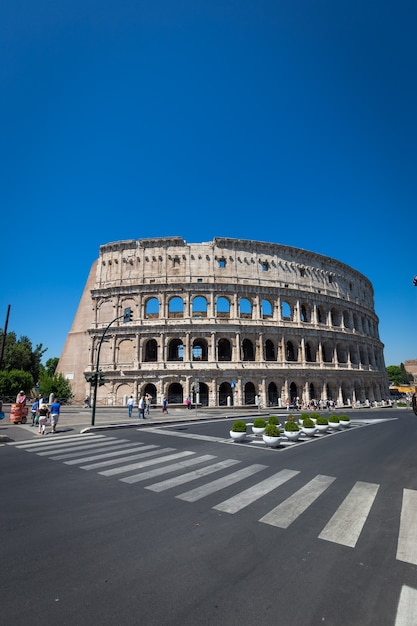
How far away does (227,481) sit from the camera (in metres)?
7.40

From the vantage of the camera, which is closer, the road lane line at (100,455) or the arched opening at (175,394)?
the road lane line at (100,455)

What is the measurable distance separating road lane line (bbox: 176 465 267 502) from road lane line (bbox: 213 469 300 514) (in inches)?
22.0

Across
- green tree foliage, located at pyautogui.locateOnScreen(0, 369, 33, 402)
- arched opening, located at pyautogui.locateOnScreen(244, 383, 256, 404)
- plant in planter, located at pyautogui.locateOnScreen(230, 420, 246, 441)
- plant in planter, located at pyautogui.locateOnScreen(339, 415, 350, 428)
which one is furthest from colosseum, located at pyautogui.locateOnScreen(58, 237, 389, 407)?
plant in planter, located at pyautogui.locateOnScreen(230, 420, 246, 441)

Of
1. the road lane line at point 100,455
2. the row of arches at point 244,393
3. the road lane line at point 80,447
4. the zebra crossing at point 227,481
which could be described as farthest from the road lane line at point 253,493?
the row of arches at point 244,393

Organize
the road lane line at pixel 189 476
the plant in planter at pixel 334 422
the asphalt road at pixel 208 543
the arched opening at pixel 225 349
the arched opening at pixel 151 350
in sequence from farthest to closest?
1. the arched opening at pixel 225 349
2. the arched opening at pixel 151 350
3. the plant in planter at pixel 334 422
4. the road lane line at pixel 189 476
5. the asphalt road at pixel 208 543

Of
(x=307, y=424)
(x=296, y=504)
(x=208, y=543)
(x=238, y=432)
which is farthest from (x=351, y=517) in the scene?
(x=307, y=424)

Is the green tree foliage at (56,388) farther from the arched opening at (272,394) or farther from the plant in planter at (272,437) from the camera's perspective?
the plant in planter at (272,437)

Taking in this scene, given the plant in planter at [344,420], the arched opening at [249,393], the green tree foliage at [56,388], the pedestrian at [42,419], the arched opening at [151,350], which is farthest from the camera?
the arched opening at [151,350]

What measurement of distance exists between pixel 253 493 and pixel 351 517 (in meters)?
1.92

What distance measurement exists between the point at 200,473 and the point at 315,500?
301 cm

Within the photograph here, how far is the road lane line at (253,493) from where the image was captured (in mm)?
5832

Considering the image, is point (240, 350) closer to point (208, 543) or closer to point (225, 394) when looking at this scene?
point (225, 394)

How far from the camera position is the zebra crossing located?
201 inches

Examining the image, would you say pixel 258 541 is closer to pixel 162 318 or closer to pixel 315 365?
pixel 162 318
